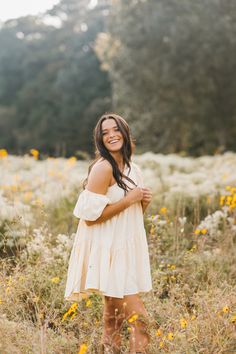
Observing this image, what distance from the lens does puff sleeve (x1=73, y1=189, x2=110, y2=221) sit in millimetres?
3533

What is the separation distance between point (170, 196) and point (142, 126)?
52.8 feet

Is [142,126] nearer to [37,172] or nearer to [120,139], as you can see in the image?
[37,172]

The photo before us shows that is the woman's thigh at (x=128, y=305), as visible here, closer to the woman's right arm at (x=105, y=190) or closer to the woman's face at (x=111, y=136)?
the woman's right arm at (x=105, y=190)

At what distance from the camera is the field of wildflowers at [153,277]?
3.62 meters

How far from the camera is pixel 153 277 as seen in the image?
4.85 m

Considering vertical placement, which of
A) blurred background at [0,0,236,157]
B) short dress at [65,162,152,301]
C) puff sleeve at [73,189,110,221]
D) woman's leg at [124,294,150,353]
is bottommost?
woman's leg at [124,294,150,353]

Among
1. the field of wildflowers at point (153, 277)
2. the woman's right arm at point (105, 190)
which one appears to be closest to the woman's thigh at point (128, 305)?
the field of wildflowers at point (153, 277)

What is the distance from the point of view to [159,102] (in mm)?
23578

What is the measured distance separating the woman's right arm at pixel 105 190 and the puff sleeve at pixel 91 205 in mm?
29

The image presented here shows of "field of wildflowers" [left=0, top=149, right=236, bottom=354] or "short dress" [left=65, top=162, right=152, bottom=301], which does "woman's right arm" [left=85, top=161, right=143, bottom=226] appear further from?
"field of wildflowers" [left=0, top=149, right=236, bottom=354]

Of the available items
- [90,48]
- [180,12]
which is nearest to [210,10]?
[180,12]

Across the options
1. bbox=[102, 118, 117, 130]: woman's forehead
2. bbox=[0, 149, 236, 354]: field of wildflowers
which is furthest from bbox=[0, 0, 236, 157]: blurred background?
bbox=[102, 118, 117, 130]: woman's forehead

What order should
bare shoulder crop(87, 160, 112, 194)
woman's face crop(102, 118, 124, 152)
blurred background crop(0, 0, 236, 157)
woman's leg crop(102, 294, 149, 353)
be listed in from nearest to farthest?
1. woman's leg crop(102, 294, 149, 353)
2. bare shoulder crop(87, 160, 112, 194)
3. woman's face crop(102, 118, 124, 152)
4. blurred background crop(0, 0, 236, 157)

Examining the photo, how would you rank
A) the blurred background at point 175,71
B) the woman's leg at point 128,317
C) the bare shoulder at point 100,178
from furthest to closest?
1. the blurred background at point 175,71
2. the bare shoulder at point 100,178
3. the woman's leg at point 128,317
